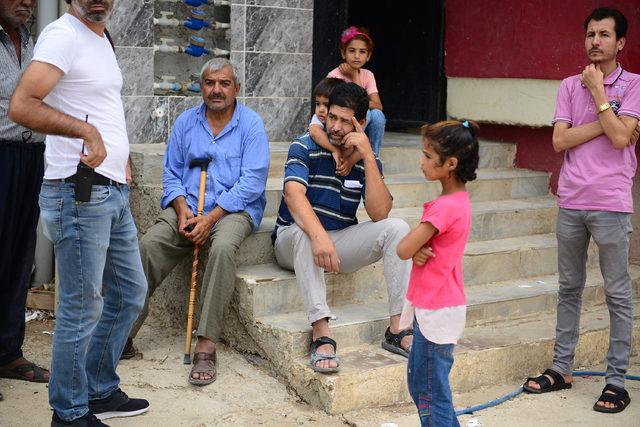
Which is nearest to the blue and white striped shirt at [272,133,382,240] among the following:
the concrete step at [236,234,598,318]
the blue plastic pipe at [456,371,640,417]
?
the concrete step at [236,234,598,318]

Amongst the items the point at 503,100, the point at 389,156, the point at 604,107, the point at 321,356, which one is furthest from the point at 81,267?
the point at 503,100

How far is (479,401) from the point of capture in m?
4.84

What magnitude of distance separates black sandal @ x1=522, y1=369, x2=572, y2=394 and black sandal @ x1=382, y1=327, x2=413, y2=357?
0.70 metres

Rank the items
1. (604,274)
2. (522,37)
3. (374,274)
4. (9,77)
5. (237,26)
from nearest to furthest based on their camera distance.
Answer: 1. (9,77)
2. (604,274)
3. (374,274)
4. (237,26)
5. (522,37)

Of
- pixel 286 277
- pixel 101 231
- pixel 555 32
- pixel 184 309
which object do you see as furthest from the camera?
pixel 555 32

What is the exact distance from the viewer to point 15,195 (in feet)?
15.1

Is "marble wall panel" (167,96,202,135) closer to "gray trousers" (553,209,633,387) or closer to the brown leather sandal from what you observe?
the brown leather sandal

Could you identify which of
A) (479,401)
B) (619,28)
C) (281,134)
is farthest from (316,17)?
(479,401)

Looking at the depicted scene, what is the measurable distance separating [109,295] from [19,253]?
0.87 m

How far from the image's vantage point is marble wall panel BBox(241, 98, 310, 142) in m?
6.96

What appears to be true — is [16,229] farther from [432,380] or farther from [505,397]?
[505,397]

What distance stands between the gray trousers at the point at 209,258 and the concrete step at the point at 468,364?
0.48 meters

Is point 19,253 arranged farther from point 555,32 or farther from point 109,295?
point 555,32

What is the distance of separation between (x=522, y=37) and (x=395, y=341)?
3253mm
